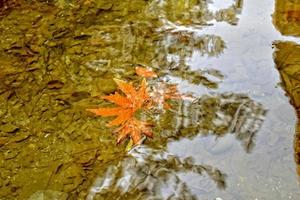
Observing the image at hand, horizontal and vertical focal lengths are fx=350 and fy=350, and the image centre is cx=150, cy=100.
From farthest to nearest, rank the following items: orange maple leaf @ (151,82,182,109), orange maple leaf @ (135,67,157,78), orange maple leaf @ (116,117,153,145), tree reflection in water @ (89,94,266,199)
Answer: orange maple leaf @ (135,67,157,78) → orange maple leaf @ (151,82,182,109) → orange maple leaf @ (116,117,153,145) → tree reflection in water @ (89,94,266,199)

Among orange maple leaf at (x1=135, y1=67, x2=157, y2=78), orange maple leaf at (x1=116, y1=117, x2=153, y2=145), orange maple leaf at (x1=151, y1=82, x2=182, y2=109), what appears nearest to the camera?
orange maple leaf at (x1=116, y1=117, x2=153, y2=145)

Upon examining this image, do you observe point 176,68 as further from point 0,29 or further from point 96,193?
point 0,29

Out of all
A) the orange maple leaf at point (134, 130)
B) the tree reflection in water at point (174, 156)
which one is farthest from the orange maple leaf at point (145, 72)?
the orange maple leaf at point (134, 130)

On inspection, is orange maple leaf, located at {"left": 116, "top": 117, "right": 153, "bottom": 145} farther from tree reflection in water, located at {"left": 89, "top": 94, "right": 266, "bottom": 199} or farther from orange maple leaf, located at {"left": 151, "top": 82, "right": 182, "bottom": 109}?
orange maple leaf, located at {"left": 151, "top": 82, "right": 182, "bottom": 109}

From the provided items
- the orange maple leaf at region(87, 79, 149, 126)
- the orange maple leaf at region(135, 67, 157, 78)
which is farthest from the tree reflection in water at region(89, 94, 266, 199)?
the orange maple leaf at region(135, 67, 157, 78)

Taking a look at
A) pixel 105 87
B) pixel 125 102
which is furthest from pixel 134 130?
pixel 105 87
